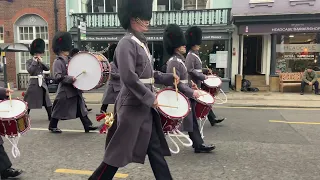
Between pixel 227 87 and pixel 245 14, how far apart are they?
3454 mm

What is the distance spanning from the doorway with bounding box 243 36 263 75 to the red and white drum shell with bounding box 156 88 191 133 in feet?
44.7

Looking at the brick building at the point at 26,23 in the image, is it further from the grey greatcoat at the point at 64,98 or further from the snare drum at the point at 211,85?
the snare drum at the point at 211,85

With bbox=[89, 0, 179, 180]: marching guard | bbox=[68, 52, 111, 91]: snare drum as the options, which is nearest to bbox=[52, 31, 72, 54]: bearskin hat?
bbox=[68, 52, 111, 91]: snare drum

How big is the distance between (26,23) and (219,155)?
1480 cm

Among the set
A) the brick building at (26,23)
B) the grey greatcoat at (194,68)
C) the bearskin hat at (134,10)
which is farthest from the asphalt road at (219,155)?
the brick building at (26,23)

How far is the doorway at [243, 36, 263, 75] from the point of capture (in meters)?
16.8

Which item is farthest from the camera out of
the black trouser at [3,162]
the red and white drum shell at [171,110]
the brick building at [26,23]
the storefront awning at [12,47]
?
the brick building at [26,23]

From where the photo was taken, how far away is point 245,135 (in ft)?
21.6

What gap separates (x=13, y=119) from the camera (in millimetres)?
4074

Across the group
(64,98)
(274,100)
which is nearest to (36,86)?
(64,98)

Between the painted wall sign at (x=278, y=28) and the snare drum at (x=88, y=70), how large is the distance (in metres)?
10.5

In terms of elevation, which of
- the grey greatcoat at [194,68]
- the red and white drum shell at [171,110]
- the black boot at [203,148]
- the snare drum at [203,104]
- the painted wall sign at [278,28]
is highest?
the painted wall sign at [278,28]

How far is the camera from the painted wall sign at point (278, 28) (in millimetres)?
14719

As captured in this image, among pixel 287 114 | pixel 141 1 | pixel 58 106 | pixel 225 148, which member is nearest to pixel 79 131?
pixel 58 106
